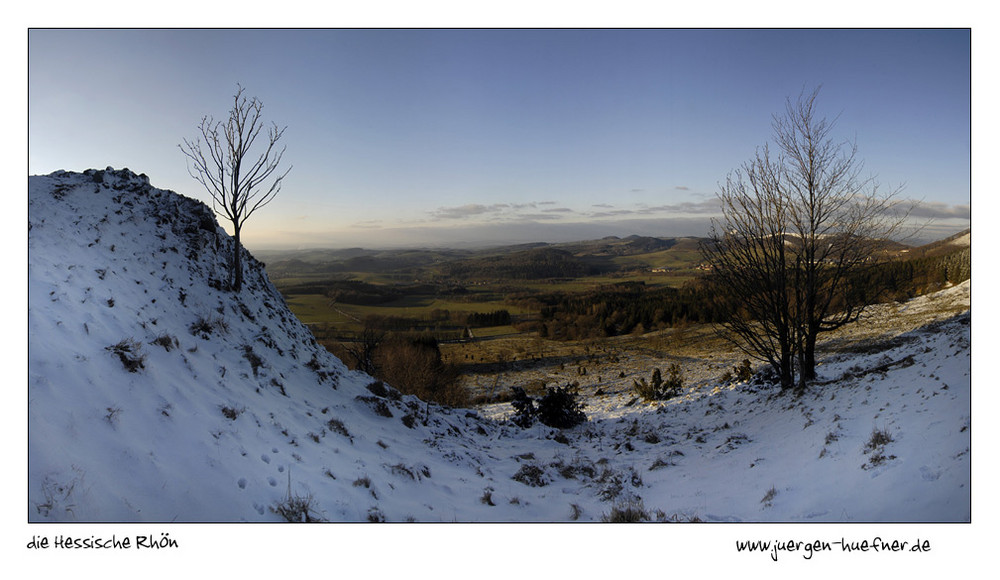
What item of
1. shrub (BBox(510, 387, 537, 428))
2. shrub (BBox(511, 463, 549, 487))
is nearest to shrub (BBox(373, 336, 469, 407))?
shrub (BBox(510, 387, 537, 428))

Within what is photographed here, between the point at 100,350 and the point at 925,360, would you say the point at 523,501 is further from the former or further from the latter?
the point at 925,360

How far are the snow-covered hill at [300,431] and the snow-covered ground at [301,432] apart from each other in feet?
0.09

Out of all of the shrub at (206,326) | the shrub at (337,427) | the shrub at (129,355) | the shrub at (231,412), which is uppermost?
the shrub at (206,326)

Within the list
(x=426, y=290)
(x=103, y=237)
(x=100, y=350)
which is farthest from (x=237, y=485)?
(x=426, y=290)

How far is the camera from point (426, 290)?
2335 inches

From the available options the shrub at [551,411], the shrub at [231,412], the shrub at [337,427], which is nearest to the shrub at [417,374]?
the shrub at [551,411]

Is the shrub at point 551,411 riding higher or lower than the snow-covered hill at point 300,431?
lower

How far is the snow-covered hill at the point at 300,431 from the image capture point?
376cm

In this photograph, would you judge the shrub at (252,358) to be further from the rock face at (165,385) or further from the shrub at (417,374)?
the shrub at (417,374)

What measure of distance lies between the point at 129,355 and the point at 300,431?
93.8 inches

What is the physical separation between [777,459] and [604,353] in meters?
36.3

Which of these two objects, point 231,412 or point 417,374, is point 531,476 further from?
point 417,374

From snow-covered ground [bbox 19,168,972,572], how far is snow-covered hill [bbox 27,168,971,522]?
3cm

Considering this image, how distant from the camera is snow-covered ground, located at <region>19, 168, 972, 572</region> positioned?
376 cm
